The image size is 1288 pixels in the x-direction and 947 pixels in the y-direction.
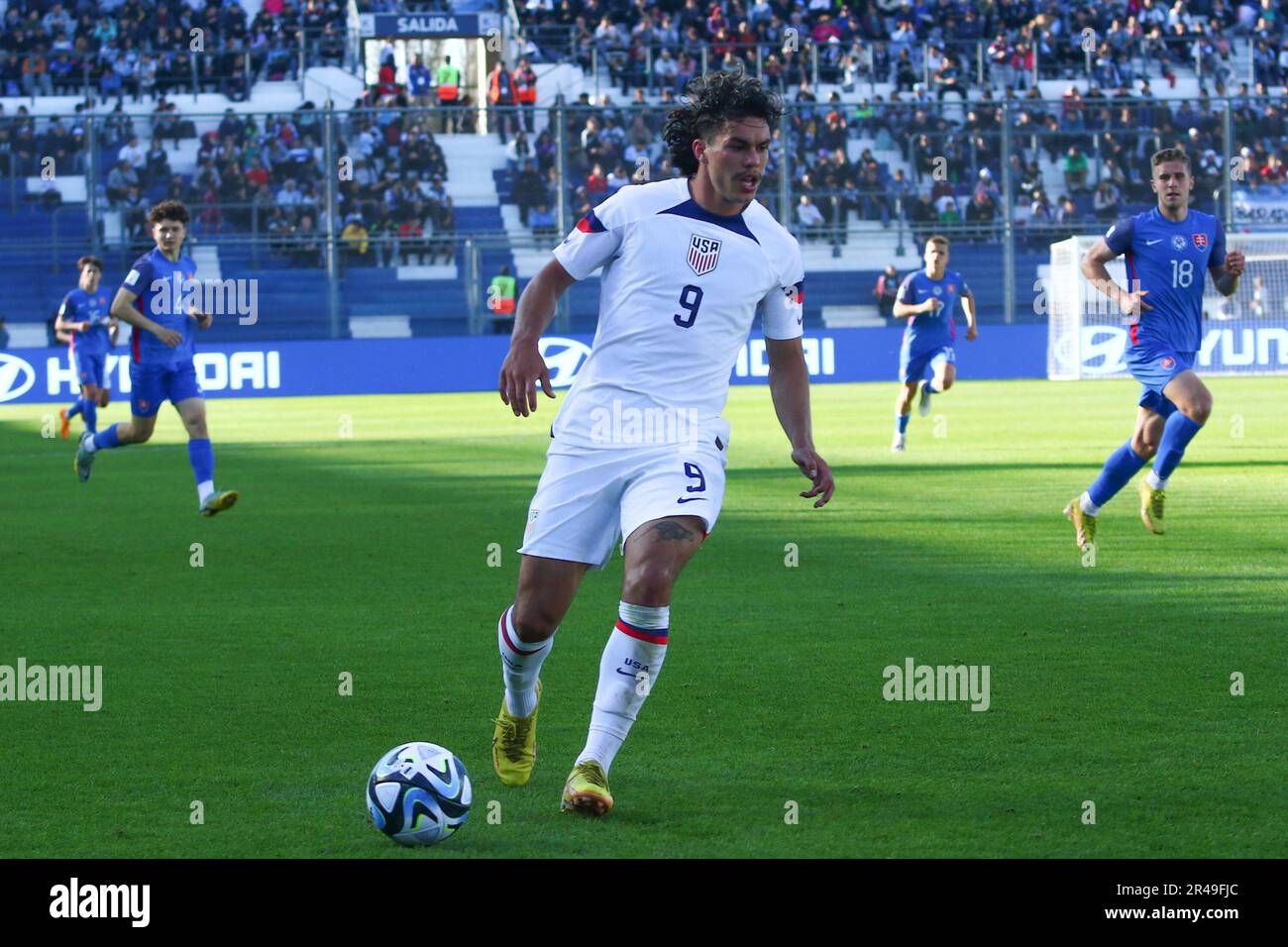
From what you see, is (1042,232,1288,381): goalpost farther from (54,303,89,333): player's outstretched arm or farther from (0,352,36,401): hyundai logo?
(0,352,36,401): hyundai logo

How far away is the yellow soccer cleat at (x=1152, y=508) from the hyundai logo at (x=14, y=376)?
23617 millimetres

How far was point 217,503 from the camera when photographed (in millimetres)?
12969

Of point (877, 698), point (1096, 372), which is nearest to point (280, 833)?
point (877, 698)

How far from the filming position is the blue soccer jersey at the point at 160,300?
42.2 feet

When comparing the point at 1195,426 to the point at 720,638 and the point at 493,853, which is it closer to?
the point at 720,638

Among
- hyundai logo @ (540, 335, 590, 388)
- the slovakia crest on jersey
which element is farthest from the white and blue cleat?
hyundai logo @ (540, 335, 590, 388)

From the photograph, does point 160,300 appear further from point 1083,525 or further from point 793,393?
point 793,393

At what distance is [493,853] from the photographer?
4.71 m

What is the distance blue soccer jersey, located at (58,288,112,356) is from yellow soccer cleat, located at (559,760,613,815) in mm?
18233

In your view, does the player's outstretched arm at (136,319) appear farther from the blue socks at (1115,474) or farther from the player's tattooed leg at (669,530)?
the player's tattooed leg at (669,530)

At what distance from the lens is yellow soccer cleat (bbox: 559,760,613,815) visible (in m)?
5.04

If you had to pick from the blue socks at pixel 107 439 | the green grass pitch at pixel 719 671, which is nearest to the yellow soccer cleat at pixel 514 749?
the green grass pitch at pixel 719 671

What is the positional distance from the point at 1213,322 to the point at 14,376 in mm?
20745
